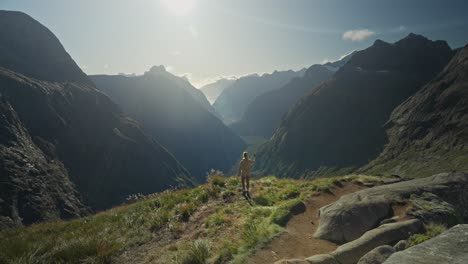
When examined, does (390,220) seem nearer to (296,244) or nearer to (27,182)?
(296,244)

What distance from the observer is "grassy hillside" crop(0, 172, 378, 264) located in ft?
36.9

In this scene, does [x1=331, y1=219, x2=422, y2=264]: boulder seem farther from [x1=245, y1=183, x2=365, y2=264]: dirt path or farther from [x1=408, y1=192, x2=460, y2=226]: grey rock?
[x1=245, y1=183, x2=365, y2=264]: dirt path

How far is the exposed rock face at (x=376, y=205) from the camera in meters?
12.3

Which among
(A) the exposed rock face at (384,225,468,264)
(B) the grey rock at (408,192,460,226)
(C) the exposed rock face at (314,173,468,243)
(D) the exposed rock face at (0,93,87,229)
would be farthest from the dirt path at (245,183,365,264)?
(D) the exposed rock face at (0,93,87,229)

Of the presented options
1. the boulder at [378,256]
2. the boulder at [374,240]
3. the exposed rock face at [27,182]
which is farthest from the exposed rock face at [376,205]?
the exposed rock face at [27,182]

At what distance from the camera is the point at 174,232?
14516mm

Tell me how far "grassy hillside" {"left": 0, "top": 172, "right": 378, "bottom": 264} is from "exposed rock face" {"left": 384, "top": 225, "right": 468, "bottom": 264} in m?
5.29

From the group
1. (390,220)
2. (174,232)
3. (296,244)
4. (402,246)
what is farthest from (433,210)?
(174,232)

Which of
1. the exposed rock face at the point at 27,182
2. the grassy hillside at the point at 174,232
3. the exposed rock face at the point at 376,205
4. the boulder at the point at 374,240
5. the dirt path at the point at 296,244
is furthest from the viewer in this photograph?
the exposed rock face at the point at 27,182

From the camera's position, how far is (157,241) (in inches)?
545

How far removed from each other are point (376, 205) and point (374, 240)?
11.8ft

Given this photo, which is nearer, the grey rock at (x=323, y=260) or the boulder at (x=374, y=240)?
the grey rock at (x=323, y=260)

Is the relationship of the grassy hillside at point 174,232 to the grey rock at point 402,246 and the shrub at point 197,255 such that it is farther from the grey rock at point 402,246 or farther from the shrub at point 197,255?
the grey rock at point 402,246

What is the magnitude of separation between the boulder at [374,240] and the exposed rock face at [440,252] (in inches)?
118
